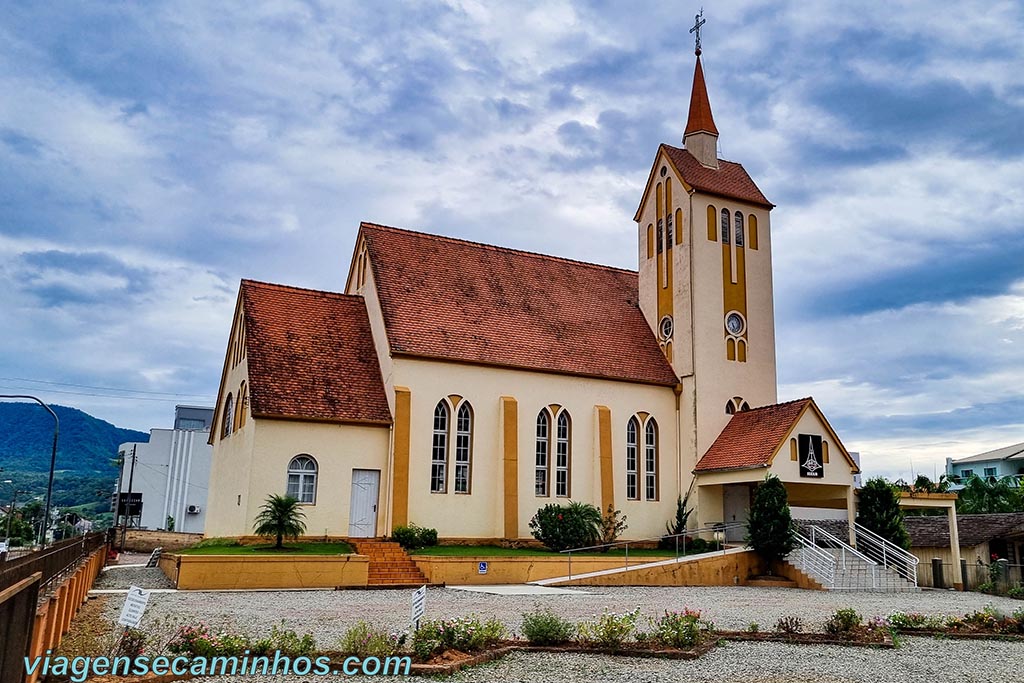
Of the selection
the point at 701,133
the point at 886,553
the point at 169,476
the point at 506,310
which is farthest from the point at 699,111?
the point at 169,476

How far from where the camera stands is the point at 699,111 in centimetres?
3881

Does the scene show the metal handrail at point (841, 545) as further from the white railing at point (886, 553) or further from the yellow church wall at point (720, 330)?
the yellow church wall at point (720, 330)

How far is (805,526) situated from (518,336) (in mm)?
12742

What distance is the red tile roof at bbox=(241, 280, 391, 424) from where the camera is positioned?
91.6 feet

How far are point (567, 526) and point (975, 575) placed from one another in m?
15.1

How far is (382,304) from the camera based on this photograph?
101ft

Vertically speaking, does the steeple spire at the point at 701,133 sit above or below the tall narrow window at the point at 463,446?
above

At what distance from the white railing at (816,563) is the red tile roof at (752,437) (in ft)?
9.94

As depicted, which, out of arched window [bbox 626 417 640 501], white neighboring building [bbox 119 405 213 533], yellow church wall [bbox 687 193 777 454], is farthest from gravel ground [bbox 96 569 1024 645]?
white neighboring building [bbox 119 405 213 533]

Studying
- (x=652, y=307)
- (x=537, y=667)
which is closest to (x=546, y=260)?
(x=652, y=307)

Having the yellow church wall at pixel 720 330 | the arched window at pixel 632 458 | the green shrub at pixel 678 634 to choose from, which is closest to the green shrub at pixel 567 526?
the arched window at pixel 632 458

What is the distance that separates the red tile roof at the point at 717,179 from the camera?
118 ft

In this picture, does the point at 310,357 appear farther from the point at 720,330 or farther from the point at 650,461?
the point at 720,330

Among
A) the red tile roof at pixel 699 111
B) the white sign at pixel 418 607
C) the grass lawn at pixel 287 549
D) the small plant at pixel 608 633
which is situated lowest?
the small plant at pixel 608 633
